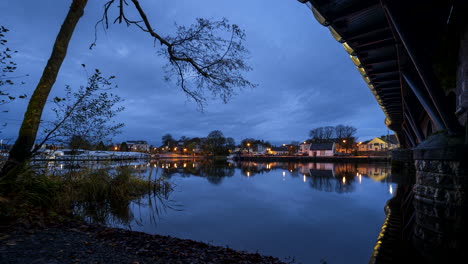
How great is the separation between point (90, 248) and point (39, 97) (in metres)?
4.06

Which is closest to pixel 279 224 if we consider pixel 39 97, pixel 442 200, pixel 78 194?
pixel 442 200

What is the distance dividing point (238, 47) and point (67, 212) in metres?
6.78

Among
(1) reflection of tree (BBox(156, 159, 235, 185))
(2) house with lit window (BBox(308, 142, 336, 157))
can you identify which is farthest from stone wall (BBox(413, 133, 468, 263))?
(2) house with lit window (BBox(308, 142, 336, 157))

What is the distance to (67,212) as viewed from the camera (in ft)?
18.4

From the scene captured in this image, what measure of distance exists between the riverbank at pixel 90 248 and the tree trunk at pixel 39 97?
2.07 metres

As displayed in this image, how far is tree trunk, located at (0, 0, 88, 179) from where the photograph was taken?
4914mm

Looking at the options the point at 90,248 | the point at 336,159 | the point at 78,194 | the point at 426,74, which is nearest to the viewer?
the point at 90,248

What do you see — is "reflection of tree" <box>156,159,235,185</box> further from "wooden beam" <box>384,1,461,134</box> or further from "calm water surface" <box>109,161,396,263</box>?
"wooden beam" <box>384,1,461,134</box>

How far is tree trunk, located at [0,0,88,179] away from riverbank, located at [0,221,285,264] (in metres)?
2.07

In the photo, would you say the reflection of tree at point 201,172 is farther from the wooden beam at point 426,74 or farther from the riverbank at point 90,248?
the wooden beam at point 426,74

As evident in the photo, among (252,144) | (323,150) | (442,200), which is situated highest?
(252,144)

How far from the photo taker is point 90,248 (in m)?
3.34

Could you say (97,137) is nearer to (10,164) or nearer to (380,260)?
(10,164)

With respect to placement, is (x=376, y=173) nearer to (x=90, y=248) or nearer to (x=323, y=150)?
(x=90, y=248)
